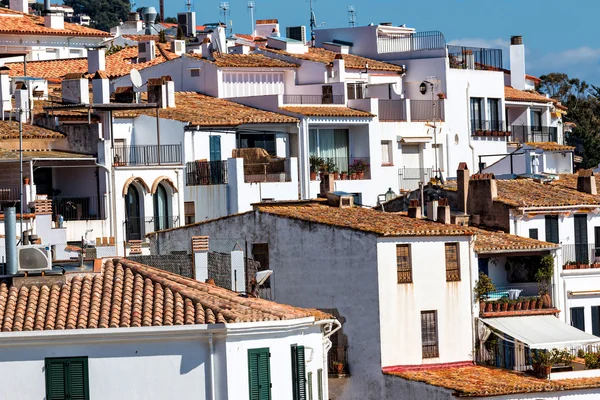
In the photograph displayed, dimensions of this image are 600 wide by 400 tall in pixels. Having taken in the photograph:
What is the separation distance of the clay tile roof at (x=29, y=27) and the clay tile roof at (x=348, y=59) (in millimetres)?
17122

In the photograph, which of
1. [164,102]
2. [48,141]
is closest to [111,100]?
[164,102]

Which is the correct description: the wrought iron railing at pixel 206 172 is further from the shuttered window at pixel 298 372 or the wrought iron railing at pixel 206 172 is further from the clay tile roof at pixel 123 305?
the shuttered window at pixel 298 372

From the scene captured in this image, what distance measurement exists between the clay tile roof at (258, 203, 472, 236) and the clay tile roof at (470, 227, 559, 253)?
1.26 meters

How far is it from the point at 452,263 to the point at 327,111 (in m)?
19.9

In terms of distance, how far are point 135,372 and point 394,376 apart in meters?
14.7

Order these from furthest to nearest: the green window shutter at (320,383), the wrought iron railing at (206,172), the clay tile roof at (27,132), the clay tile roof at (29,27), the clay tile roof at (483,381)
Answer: the clay tile roof at (29,27) < the wrought iron railing at (206,172) < the clay tile roof at (27,132) < the clay tile roof at (483,381) < the green window shutter at (320,383)

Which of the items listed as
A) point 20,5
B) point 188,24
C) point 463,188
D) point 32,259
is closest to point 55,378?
point 32,259

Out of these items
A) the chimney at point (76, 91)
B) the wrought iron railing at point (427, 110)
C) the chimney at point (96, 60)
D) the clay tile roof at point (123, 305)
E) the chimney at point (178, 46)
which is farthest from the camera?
the chimney at point (178, 46)

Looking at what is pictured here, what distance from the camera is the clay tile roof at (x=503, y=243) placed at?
56.6m

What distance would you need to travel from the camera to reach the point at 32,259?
40.5m

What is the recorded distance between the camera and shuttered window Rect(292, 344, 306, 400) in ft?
132

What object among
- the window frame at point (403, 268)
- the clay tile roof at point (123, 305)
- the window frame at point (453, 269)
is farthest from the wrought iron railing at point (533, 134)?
the clay tile roof at point (123, 305)

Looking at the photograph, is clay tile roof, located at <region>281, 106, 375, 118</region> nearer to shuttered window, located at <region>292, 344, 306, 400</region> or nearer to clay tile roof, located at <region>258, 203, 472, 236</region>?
clay tile roof, located at <region>258, 203, 472, 236</region>

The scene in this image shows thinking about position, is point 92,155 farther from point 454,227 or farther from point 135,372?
point 135,372
